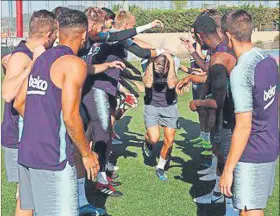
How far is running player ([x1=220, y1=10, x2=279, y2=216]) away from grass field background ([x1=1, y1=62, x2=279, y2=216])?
215 cm

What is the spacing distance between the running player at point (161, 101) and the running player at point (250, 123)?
350 centimetres

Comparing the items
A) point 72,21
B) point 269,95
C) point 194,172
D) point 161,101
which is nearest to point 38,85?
point 72,21

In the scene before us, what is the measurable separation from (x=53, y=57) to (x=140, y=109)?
10.7 meters

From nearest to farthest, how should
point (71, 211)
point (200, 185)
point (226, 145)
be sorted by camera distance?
point (71, 211)
point (226, 145)
point (200, 185)

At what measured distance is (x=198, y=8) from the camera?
43312 millimetres

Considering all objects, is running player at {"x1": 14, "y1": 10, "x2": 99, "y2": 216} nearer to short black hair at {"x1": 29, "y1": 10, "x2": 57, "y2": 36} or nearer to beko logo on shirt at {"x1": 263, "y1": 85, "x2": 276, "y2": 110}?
short black hair at {"x1": 29, "y1": 10, "x2": 57, "y2": 36}

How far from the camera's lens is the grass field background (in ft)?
20.4

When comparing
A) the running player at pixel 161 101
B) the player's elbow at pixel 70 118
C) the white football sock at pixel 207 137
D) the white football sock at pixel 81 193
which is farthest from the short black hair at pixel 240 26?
the white football sock at pixel 207 137

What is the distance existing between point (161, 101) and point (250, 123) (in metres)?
3.96

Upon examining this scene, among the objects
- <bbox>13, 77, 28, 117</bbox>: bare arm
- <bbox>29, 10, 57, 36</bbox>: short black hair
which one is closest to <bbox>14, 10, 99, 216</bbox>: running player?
<bbox>13, 77, 28, 117</bbox>: bare arm

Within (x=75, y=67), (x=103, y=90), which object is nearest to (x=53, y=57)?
(x=75, y=67)

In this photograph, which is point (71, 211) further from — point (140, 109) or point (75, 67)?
point (140, 109)

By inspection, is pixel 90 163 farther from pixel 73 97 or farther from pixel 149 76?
pixel 149 76

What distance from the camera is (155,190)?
275 inches
